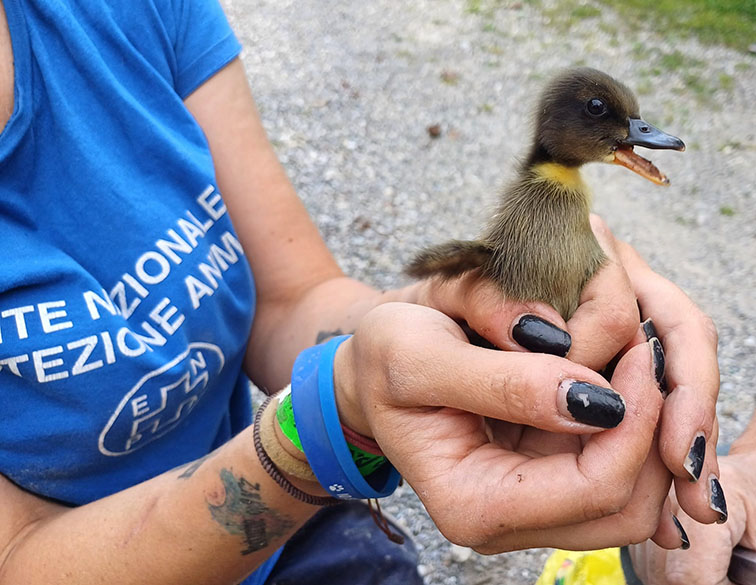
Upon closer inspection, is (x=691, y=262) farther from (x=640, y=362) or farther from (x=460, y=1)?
(x=460, y=1)

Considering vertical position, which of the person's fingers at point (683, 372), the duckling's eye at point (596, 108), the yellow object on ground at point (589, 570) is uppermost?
the duckling's eye at point (596, 108)

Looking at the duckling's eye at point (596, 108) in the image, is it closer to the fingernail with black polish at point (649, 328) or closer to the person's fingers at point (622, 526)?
the fingernail with black polish at point (649, 328)

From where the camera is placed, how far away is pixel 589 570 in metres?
1.79

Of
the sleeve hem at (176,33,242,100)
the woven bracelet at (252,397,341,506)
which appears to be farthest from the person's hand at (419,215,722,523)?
the sleeve hem at (176,33,242,100)

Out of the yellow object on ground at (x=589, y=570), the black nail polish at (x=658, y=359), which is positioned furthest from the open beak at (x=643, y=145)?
the yellow object on ground at (x=589, y=570)

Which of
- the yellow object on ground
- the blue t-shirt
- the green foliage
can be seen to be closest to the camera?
the blue t-shirt

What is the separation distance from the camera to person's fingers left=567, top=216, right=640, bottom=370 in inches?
47.7

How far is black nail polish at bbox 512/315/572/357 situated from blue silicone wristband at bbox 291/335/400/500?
0.32 m

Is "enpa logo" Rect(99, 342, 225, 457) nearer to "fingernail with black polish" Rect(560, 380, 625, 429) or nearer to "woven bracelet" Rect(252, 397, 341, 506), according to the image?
"woven bracelet" Rect(252, 397, 341, 506)

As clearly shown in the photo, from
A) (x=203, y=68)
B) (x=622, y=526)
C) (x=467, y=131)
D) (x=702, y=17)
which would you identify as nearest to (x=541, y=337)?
(x=622, y=526)

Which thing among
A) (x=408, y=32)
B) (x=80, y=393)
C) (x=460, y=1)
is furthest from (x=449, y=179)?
(x=80, y=393)

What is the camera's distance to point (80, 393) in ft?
4.30

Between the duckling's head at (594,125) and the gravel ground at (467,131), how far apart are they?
1527 millimetres

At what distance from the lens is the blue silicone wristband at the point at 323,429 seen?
48.5 inches
